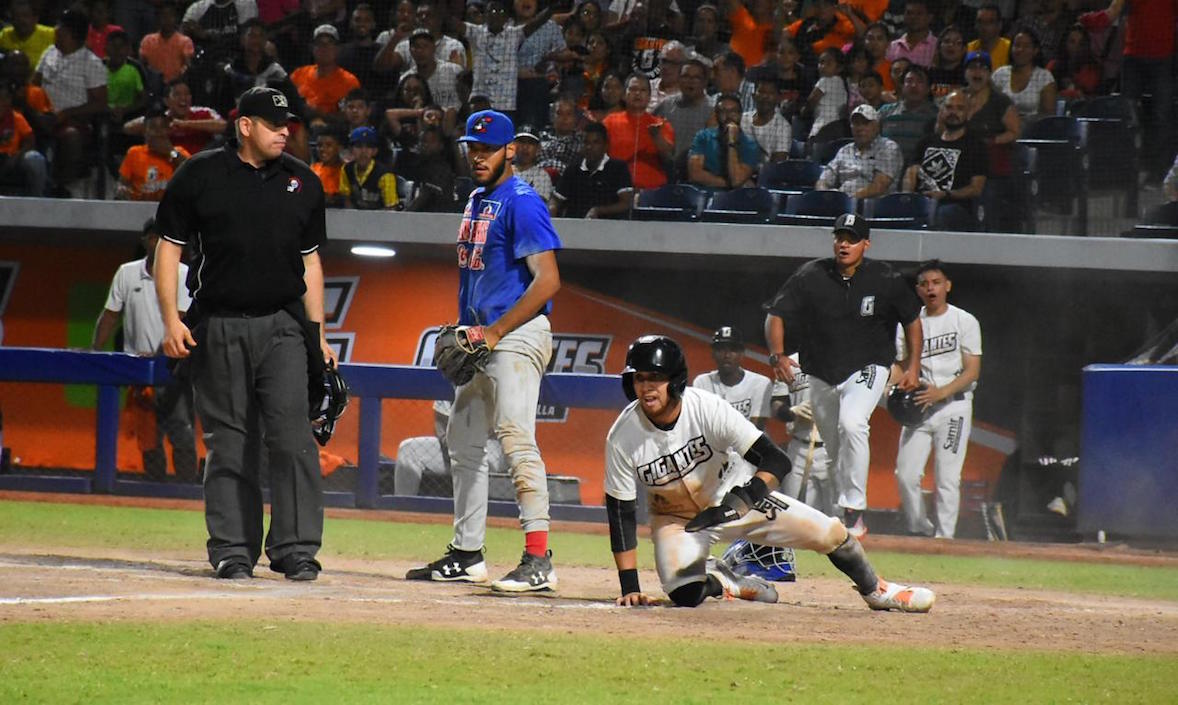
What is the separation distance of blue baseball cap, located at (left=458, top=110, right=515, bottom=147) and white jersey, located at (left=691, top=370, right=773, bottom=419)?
194 inches

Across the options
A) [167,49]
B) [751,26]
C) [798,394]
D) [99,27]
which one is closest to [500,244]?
[798,394]

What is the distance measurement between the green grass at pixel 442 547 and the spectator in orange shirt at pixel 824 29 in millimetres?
5274

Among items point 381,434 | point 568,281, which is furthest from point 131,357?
point 568,281

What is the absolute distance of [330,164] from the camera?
40.7ft

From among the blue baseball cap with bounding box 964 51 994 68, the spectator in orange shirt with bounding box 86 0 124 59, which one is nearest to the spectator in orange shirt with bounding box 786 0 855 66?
the blue baseball cap with bounding box 964 51 994 68

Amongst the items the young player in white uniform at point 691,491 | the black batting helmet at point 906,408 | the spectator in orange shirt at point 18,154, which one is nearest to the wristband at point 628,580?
the young player in white uniform at point 691,491

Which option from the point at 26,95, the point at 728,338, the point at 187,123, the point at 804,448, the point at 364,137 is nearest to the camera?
the point at 804,448

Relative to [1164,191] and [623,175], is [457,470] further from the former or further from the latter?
[1164,191]

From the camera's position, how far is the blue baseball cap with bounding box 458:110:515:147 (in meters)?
6.27

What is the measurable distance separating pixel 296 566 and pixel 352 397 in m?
5.09

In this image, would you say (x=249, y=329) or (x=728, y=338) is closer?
(x=249, y=329)

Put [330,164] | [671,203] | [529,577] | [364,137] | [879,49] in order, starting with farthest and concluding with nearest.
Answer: [879,49] → [330,164] → [364,137] → [671,203] → [529,577]

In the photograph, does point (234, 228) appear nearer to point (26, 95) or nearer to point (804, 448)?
point (804, 448)

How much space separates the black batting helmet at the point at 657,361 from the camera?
5629mm
